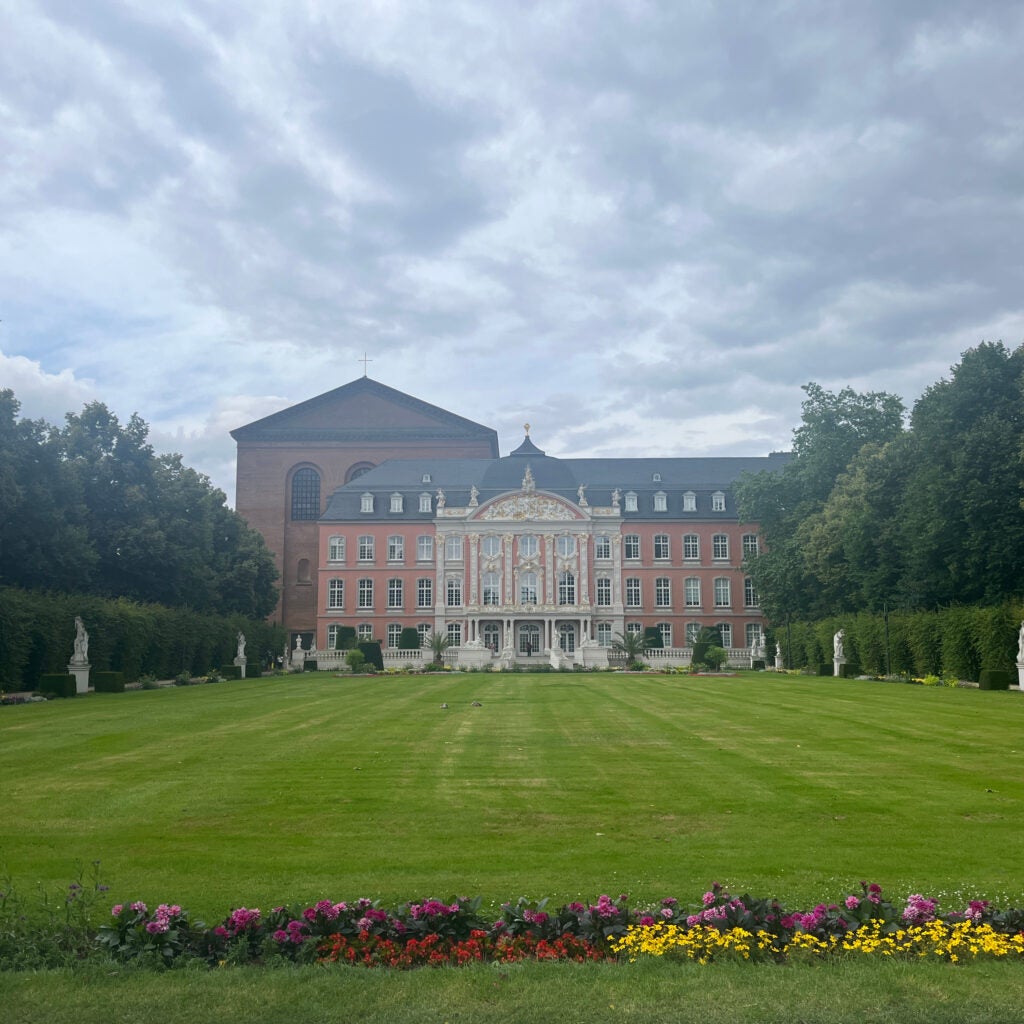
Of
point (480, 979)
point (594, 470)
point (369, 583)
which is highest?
point (594, 470)

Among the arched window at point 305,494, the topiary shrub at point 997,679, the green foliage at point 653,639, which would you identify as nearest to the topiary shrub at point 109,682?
the topiary shrub at point 997,679

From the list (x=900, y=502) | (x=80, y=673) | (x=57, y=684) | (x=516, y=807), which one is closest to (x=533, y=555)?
(x=900, y=502)

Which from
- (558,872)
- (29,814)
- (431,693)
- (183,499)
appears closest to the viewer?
(558,872)

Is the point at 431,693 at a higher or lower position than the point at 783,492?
lower

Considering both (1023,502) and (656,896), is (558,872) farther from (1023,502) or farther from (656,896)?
(1023,502)

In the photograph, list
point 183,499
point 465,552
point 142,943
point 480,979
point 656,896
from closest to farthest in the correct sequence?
point 480,979
point 142,943
point 656,896
point 183,499
point 465,552

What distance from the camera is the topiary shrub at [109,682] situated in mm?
33969

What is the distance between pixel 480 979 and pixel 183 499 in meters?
45.7

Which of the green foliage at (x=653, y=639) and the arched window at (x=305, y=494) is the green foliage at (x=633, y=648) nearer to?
the green foliage at (x=653, y=639)

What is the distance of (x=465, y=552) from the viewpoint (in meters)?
70.9

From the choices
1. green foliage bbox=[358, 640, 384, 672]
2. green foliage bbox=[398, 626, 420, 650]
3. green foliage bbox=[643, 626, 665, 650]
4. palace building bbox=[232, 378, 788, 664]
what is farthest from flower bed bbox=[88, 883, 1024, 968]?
palace building bbox=[232, 378, 788, 664]

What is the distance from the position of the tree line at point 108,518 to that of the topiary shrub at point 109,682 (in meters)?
5.59

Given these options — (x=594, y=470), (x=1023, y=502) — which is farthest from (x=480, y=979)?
(x=594, y=470)

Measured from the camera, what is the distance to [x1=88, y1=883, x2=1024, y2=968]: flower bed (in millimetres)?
6156
